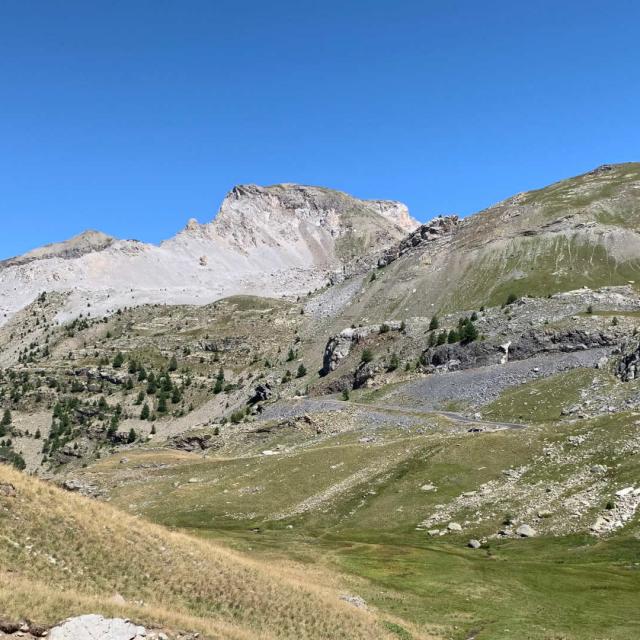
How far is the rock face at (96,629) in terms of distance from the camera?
21.4 metres

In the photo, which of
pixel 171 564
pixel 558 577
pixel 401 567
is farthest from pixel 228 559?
pixel 558 577

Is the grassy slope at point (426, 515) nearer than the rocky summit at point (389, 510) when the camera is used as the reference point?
No

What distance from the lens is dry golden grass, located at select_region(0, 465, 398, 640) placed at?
26.2 m

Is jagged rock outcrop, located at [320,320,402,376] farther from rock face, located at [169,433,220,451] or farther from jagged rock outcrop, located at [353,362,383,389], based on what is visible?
rock face, located at [169,433,220,451]

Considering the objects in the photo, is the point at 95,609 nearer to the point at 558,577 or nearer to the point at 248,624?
the point at 248,624

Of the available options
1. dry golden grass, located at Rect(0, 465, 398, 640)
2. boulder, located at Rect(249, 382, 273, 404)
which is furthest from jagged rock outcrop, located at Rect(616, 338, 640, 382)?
boulder, located at Rect(249, 382, 273, 404)

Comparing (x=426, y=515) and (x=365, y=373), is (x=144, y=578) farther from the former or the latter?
(x=365, y=373)

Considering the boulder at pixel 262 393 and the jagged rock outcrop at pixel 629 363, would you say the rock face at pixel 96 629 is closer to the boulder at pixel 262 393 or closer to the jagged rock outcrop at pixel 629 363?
the jagged rock outcrop at pixel 629 363

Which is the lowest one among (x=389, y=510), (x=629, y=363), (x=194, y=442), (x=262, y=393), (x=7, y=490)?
(x=389, y=510)

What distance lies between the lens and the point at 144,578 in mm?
31453

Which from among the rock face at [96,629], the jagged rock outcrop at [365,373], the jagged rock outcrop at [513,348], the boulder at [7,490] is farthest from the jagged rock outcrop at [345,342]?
the rock face at [96,629]

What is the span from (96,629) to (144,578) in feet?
31.9

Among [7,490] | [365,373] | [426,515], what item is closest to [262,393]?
[365,373]

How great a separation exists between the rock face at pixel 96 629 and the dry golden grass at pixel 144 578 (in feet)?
2.69
